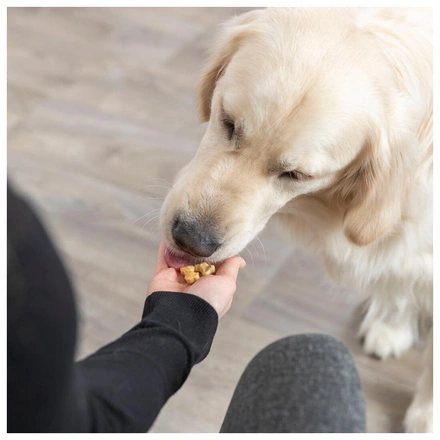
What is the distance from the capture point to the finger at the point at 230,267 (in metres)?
0.98

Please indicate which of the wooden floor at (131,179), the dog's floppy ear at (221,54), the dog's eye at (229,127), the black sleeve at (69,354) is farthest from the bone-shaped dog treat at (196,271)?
the wooden floor at (131,179)

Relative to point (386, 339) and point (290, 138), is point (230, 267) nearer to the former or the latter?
point (290, 138)

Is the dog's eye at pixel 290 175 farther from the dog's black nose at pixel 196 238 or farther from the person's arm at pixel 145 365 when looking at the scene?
the person's arm at pixel 145 365

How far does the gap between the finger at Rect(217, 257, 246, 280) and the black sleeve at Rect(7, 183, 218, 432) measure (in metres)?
0.16

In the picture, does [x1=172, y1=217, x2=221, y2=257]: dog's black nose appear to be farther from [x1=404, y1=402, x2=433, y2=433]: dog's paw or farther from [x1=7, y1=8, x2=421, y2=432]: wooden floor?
[x1=404, y1=402, x2=433, y2=433]: dog's paw

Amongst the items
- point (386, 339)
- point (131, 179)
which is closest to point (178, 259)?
point (386, 339)

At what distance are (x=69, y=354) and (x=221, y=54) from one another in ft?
2.44

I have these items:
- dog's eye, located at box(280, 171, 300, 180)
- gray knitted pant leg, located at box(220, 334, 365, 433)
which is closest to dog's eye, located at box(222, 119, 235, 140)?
dog's eye, located at box(280, 171, 300, 180)

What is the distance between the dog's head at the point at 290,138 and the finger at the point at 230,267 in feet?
0.06

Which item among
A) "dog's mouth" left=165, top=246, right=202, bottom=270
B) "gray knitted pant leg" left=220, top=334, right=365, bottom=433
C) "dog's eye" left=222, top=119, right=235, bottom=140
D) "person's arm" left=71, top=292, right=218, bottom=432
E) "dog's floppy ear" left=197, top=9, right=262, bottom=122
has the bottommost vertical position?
"dog's mouth" left=165, top=246, right=202, bottom=270

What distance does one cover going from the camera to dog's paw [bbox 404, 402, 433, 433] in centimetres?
125

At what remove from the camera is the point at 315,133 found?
92 centimetres
